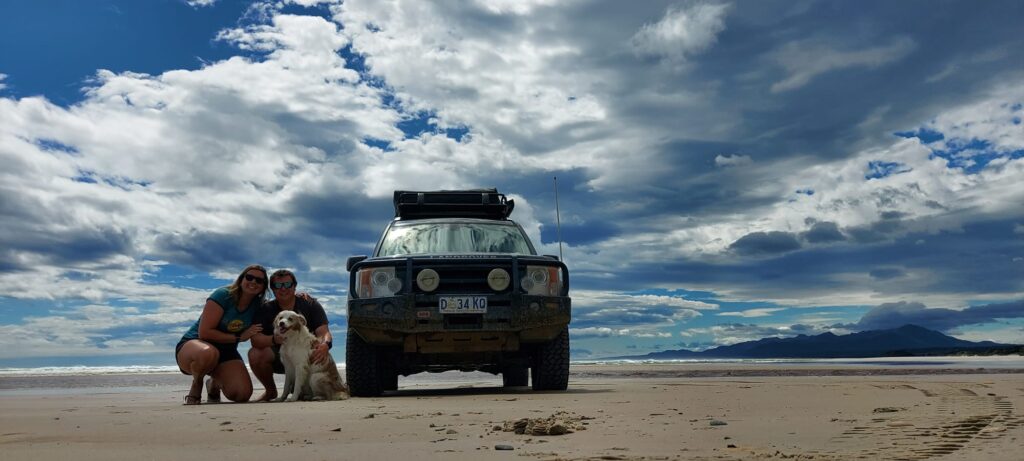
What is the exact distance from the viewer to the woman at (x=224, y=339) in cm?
778

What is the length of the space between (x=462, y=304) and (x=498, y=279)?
1.54ft

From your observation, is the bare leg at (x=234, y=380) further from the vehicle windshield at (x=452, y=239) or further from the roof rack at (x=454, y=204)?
the roof rack at (x=454, y=204)

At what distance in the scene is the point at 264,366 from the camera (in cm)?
837

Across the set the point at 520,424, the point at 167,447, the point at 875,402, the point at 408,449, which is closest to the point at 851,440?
the point at 520,424

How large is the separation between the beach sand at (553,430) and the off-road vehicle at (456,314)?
4.45ft

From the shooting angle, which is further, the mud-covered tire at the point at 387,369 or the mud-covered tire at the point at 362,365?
the mud-covered tire at the point at 387,369

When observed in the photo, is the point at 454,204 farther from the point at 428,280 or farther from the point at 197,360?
the point at 197,360

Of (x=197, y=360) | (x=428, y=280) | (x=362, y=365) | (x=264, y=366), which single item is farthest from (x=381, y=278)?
(x=197, y=360)

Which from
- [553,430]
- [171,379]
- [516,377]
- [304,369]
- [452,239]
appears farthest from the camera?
[171,379]

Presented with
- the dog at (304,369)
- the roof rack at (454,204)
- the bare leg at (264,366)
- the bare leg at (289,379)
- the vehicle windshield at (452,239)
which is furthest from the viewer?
the roof rack at (454,204)

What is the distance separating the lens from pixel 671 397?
7.34 metres

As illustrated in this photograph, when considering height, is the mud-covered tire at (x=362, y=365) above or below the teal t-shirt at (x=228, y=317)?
below

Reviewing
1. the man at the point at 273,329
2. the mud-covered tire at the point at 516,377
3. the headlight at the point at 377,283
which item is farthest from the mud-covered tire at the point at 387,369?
the mud-covered tire at the point at 516,377

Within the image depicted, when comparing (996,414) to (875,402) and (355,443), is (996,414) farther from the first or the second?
(355,443)
